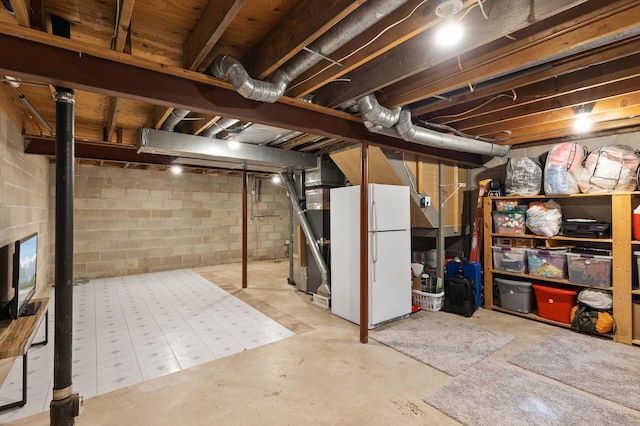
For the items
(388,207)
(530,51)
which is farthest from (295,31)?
(388,207)

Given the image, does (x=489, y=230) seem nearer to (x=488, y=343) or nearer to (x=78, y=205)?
(x=488, y=343)

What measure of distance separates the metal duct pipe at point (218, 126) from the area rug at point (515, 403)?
2856mm

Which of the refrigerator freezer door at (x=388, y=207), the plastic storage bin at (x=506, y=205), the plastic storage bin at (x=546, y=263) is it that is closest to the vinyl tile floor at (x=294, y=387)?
the plastic storage bin at (x=546, y=263)

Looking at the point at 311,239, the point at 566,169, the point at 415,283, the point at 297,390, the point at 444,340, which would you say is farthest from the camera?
the point at 311,239

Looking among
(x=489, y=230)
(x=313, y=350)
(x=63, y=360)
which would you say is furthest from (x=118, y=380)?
(x=489, y=230)

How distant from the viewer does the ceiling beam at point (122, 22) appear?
4.61ft

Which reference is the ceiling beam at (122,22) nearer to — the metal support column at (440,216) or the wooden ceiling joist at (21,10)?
the wooden ceiling joist at (21,10)

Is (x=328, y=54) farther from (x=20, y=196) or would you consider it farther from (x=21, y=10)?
(x=20, y=196)

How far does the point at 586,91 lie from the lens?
8.62 ft

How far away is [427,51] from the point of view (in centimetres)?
190

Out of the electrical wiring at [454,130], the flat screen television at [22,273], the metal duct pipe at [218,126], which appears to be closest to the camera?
the flat screen television at [22,273]

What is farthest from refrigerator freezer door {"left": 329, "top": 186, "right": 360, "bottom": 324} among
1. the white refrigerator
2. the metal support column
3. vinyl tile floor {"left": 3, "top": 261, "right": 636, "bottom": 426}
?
the metal support column

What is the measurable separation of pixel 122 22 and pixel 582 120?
4039mm

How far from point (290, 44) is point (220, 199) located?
6.31 metres
